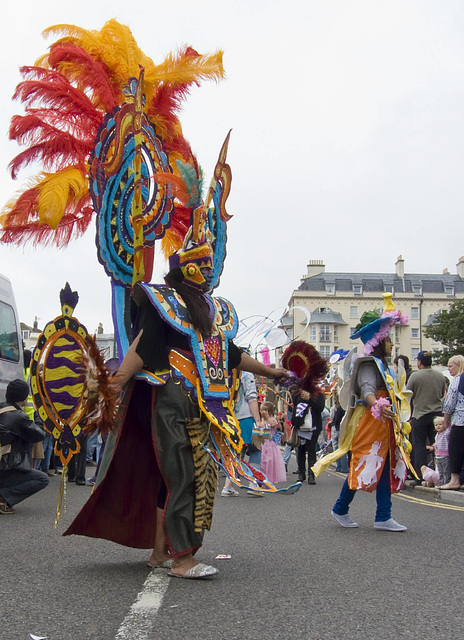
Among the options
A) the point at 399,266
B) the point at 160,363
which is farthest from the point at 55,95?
the point at 399,266

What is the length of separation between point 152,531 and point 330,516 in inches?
127

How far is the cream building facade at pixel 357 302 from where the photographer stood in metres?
88.2

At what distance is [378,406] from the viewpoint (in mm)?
6547

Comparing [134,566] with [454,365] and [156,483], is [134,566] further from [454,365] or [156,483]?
[454,365]

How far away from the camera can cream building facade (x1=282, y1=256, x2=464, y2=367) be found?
3472 inches

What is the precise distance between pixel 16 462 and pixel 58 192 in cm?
264

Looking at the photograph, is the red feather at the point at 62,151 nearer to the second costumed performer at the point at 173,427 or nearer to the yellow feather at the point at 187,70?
the yellow feather at the point at 187,70

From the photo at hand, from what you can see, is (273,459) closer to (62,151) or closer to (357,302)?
(62,151)

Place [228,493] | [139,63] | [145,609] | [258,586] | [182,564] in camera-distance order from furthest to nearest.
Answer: [228,493]
[139,63]
[182,564]
[258,586]
[145,609]

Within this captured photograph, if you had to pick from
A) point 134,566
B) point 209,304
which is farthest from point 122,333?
point 134,566

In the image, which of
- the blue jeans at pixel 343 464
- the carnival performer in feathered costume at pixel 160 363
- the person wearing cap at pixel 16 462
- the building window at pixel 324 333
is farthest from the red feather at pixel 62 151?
the building window at pixel 324 333

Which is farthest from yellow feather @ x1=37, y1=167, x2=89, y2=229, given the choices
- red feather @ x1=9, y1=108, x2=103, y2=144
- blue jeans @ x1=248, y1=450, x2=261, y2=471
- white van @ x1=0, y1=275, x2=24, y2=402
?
blue jeans @ x1=248, y1=450, x2=261, y2=471

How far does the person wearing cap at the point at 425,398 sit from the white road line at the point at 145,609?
24.6 feet

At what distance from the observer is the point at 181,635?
3.24 m
